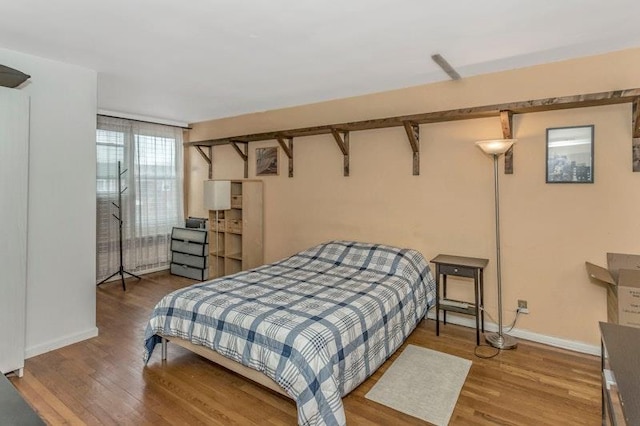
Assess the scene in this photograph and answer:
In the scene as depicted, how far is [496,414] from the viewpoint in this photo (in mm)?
2102

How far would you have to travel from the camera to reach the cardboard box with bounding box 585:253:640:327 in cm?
223

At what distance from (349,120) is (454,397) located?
115 inches

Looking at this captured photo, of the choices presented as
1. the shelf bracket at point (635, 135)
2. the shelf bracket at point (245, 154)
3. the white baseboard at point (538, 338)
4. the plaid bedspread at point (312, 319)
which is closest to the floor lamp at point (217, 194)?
the shelf bracket at point (245, 154)

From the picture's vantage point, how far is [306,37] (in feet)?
8.08

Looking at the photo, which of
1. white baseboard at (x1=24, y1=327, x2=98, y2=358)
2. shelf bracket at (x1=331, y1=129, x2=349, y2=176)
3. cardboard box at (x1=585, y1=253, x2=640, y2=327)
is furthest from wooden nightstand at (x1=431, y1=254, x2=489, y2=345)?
white baseboard at (x1=24, y1=327, x2=98, y2=358)

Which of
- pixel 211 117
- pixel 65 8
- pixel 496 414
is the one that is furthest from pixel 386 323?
pixel 211 117

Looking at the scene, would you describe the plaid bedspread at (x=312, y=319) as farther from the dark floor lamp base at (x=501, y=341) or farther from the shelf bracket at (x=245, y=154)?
the shelf bracket at (x=245, y=154)

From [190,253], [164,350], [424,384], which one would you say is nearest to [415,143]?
[424,384]

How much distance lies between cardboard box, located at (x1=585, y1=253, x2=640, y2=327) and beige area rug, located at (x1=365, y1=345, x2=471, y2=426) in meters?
1.07

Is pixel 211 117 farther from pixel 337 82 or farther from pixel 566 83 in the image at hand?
pixel 566 83

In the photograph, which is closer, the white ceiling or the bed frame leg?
the white ceiling

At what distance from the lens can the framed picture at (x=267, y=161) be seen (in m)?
4.73

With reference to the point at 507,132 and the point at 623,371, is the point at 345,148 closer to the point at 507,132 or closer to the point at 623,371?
the point at 507,132

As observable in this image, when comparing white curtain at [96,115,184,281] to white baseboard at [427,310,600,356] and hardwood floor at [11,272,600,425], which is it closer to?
hardwood floor at [11,272,600,425]
